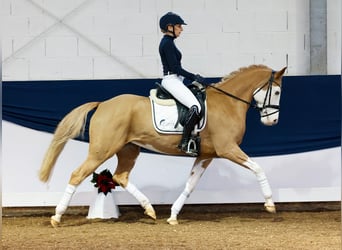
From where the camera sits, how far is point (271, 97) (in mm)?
5242

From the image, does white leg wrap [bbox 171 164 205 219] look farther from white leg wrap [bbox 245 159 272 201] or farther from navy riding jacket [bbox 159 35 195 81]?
navy riding jacket [bbox 159 35 195 81]

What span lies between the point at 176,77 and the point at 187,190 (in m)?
1.02

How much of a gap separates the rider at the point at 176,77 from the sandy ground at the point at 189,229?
765mm

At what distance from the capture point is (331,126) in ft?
19.6

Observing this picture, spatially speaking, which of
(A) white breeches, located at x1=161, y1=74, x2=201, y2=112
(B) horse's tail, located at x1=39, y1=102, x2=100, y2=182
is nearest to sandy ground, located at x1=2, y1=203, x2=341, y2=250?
(B) horse's tail, located at x1=39, y1=102, x2=100, y2=182

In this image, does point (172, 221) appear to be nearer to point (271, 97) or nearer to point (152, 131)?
point (152, 131)

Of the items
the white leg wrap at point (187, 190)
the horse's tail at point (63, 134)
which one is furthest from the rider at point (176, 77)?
the horse's tail at point (63, 134)

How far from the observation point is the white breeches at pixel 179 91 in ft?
16.4

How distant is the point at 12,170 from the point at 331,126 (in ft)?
10.6

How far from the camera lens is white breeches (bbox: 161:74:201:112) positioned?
196 inches

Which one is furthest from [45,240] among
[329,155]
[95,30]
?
[329,155]

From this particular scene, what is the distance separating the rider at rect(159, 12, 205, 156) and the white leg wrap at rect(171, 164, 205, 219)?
0.29 metres

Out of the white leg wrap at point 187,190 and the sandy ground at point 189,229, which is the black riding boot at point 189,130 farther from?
the sandy ground at point 189,229

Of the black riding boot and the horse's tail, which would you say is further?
the horse's tail
